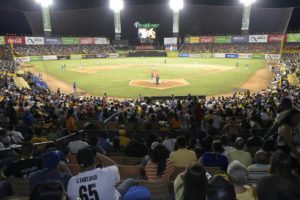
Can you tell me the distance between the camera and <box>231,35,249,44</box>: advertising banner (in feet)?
265

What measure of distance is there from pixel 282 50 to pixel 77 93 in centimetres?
5446

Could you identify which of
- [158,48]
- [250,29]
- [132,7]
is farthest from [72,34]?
[250,29]

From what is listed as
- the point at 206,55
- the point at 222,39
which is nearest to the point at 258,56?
the point at 222,39

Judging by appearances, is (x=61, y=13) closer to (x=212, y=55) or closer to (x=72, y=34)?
(x=72, y=34)

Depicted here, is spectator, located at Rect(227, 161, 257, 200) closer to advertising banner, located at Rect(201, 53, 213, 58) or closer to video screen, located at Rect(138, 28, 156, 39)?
advertising banner, located at Rect(201, 53, 213, 58)

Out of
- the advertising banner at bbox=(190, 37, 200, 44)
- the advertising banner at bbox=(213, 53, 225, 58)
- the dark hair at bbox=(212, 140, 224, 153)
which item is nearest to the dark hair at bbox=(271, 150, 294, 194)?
the dark hair at bbox=(212, 140, 224, 153)

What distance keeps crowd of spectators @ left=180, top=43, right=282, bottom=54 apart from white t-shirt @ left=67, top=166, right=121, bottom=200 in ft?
255

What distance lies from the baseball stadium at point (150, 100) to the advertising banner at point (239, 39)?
395 mm

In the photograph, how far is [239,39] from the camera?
268 ft

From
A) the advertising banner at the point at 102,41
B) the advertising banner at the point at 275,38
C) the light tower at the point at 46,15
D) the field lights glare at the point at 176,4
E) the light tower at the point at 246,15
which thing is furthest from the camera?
the advertising banner at the point at 102,41

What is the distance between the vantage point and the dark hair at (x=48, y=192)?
3.13m

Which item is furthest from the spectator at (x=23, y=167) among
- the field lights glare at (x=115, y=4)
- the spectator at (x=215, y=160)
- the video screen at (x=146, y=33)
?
the video screen at (x=146, y=33)

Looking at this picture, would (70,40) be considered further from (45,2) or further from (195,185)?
(195,185)

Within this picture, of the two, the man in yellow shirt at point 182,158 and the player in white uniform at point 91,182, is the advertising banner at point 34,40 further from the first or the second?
the player in white uniform at point 91,182
